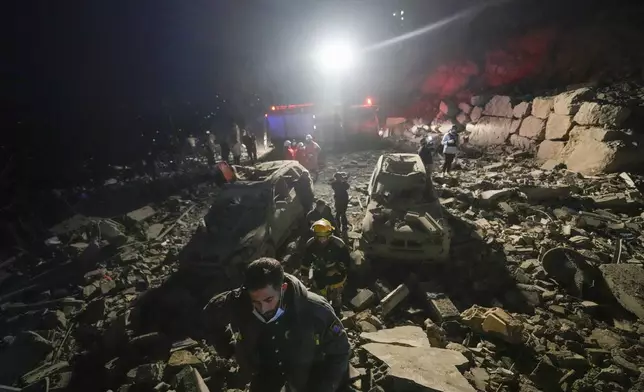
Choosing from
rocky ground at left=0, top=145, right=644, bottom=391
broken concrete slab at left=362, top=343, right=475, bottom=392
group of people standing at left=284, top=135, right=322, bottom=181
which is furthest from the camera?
group of people standing at left=284, top=135, right=322, bottom=181

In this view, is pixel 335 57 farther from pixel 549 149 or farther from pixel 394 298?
pixel 394 298

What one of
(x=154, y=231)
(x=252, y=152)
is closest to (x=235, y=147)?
(x=252, y=152)

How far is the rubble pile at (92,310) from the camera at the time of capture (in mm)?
4172

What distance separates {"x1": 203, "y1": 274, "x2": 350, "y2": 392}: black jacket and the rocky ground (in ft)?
1.46

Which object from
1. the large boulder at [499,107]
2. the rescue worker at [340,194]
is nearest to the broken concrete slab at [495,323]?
the rescue worker at [340,194]

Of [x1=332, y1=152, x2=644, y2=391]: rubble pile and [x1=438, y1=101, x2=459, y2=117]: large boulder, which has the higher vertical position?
[x1=438, y1=101, x2=459, y2=117]: large boulder

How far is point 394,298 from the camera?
17.0 feet

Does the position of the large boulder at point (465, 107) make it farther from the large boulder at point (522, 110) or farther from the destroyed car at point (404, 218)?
the destroyed car at point (404, 218)

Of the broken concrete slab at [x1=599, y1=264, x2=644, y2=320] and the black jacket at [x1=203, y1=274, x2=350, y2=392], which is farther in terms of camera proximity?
the broken concrete slab at [x1=599, y1=264, x2=644, y2=320]

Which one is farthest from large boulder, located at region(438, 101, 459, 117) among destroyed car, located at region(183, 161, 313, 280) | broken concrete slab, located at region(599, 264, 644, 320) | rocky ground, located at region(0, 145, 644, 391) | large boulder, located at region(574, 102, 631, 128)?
broken concrete slab, located at region(599, 264, 644, 320)

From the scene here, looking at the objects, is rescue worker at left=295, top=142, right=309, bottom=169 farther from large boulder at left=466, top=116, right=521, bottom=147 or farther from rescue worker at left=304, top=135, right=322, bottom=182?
large boulder at left=466, top=116, right=521, bottom=147

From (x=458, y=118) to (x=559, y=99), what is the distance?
21.8 feet

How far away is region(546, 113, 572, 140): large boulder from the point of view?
12414mm

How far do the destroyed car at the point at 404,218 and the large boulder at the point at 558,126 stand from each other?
8523 mm
